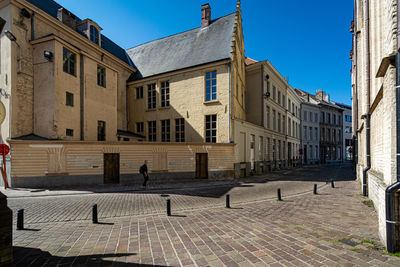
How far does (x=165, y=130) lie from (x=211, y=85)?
666 cm

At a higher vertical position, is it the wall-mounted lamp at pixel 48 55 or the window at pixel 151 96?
the wall-mounted lamp at pixel 48 55

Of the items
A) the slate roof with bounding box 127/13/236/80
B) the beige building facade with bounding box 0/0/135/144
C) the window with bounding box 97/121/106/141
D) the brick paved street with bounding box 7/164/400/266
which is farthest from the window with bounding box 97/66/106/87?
the brick paved street with bounding box 7/164/400/266

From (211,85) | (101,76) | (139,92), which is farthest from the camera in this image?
(139,92)

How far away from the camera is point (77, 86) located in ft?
54.2

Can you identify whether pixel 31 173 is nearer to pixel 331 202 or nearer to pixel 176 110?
pixel 176 110

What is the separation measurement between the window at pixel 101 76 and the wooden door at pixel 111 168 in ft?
26.4

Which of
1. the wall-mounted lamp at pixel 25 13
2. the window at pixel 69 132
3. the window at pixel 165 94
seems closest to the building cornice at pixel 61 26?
the wall-mounted lamp at pixel 25 13

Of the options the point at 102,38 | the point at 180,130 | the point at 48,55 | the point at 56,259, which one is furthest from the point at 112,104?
the point at 56,259

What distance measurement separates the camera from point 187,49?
835 inches

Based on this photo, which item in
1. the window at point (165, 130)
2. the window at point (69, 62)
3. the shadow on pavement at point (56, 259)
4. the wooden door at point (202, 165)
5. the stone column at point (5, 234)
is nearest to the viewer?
the stone column at point (5, 234)

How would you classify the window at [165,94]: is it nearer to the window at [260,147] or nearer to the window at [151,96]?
the window at [151,96]

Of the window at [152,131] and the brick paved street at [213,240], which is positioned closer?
the brick paved street at [213,240]

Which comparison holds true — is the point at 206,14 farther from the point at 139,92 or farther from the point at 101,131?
the point at 101,131

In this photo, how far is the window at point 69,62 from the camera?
1564 cm
